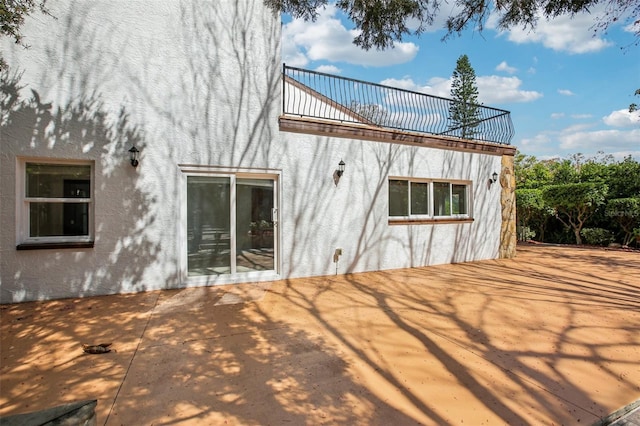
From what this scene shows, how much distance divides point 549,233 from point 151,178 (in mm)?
15976

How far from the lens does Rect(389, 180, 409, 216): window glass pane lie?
25.6 ft

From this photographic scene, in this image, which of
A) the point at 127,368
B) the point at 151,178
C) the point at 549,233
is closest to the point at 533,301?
the point at 127,368

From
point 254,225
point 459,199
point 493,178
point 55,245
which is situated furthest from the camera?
point 493,178

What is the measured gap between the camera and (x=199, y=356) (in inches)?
126

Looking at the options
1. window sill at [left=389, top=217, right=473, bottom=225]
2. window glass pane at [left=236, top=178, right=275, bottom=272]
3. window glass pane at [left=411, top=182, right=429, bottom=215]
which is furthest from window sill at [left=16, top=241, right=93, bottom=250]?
window glass pane at [left=411, top=182, right=429, bottom=215]

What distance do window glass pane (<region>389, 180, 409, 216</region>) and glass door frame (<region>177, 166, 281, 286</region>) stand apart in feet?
9.27

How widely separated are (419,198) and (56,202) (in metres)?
7.39

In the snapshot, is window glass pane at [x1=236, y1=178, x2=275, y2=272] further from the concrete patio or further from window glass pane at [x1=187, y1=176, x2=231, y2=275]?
the concrete patio

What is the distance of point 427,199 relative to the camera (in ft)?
27.6

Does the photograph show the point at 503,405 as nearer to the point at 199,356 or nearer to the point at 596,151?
the point at 199,356

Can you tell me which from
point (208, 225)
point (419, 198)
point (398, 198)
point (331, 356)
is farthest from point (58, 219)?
point (419, 198)

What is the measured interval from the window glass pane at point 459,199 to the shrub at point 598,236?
730 cm

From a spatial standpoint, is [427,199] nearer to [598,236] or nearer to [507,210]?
[507,210]

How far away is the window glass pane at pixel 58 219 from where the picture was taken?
5156mm
